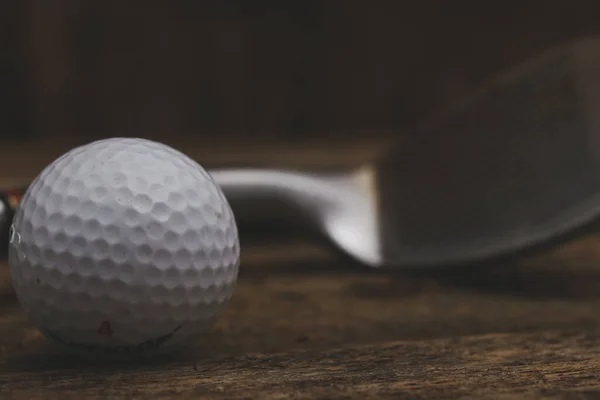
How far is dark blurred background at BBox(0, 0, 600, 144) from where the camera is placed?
1.97m

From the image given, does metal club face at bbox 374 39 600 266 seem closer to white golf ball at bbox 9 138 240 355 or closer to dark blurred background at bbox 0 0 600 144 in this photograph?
white golf ball at bbox 9 138 240 355

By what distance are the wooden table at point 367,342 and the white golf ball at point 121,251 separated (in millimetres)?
31

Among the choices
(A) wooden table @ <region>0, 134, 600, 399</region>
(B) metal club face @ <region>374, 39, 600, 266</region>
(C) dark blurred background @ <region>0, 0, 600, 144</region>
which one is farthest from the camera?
(C) dark blurred background @ <region>0, 0, 600, 144</region>

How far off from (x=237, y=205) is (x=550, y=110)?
0.34m

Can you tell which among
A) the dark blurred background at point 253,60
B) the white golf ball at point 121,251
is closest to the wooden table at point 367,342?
the white golf ball at point 121,251

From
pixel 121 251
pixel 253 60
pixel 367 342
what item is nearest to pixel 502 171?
pixel 367 342

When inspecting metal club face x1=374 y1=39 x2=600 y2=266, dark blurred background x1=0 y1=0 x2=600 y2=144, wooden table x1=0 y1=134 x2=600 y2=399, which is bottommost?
wooden table x1=0 y1=134 x2=600 y2=399

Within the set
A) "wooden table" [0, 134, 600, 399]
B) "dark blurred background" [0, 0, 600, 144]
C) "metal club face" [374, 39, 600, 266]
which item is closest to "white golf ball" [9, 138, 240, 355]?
"wooden table" [0, 134, 600, 399]

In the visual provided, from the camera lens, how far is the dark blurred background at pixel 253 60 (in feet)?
6.46

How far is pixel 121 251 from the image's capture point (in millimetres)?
468

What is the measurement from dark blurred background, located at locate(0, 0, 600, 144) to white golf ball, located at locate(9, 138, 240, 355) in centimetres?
154

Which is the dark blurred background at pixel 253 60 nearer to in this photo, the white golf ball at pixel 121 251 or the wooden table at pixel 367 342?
the wooden table at pixel 367 342

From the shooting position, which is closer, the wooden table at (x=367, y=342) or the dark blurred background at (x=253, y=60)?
the wooden table at (x=367, y=342)

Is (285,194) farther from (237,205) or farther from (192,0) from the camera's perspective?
(192,0)
